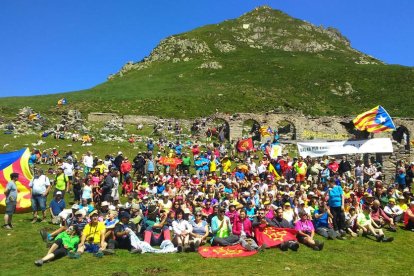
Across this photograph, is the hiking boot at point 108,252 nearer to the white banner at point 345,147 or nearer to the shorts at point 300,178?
the shorts at point 300,178

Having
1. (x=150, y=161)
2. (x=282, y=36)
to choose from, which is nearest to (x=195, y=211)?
(x=150, y=161)

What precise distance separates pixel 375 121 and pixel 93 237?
20719 millimetres

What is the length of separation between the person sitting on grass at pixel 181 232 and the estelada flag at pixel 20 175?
787cm

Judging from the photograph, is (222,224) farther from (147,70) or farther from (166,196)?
(147,70)

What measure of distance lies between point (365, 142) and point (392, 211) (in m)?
8.25

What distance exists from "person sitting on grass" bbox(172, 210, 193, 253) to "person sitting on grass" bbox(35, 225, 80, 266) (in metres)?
3.31

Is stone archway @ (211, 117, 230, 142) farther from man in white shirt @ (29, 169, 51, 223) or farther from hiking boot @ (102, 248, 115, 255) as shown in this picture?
hiking boot @ (102, 248, 115, 255)

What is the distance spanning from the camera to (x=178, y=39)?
115 meters

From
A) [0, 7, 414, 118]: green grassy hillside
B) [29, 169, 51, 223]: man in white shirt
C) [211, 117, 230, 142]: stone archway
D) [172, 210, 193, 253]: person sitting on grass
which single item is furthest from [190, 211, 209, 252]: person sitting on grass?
[0, 7, 414, 118]: green grassy hillside

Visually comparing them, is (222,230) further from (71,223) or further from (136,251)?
(71,223)

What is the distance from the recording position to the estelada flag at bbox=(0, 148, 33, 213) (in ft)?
57.6

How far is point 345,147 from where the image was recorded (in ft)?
83.0

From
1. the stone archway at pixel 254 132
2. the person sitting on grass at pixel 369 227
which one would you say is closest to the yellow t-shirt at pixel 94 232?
the person sitting on grass at pixel 369 227

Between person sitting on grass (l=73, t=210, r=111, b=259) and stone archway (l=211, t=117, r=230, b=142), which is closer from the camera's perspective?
person sitting on grass (l=73, t=210, r=111, b=259)
